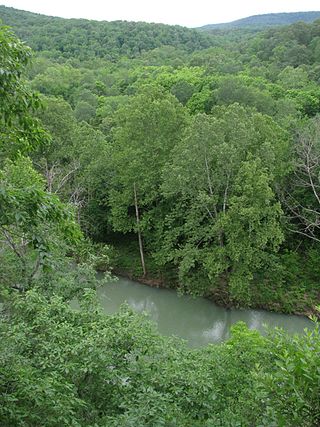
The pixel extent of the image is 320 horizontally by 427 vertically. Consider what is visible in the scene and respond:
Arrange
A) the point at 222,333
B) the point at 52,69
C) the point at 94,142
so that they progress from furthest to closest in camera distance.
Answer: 1. the point at 52,69
2. the point at 94,142
3. the point at 222,333

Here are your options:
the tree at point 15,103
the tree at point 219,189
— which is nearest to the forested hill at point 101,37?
the tree at point 219,189

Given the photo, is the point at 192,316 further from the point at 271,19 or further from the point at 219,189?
the point at 271,19

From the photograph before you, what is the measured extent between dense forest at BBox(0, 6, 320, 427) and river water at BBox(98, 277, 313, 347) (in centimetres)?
51

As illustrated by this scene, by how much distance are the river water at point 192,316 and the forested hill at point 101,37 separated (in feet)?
154

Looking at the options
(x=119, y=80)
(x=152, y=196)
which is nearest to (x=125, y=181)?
(x=152, y=196)

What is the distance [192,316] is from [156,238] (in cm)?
383

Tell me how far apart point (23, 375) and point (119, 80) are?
134 feet

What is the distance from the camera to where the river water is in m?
14.7

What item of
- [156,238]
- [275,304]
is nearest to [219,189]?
[156,238]

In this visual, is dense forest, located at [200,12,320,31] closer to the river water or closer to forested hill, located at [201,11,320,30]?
forested hill, located at [201,11,320,30]

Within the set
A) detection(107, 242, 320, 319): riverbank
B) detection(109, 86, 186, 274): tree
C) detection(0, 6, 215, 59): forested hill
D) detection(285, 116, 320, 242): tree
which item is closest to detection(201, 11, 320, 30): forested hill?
detection(0, 6, 215, 59): forested hill

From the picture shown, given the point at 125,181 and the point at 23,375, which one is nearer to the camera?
the point at 23,375

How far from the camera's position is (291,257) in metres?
17.6

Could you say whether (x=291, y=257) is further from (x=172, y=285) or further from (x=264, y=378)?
(x=264, y=378)
